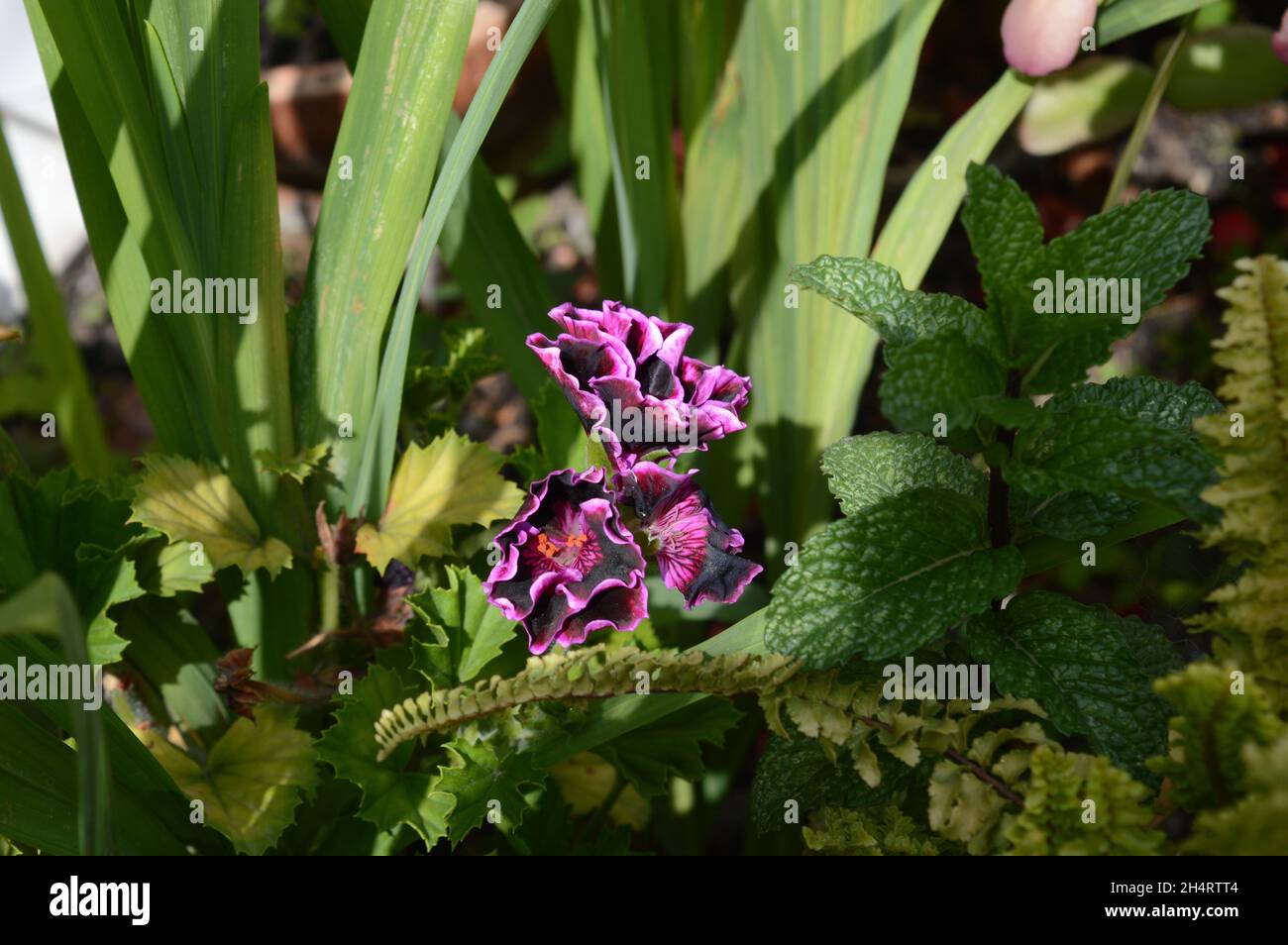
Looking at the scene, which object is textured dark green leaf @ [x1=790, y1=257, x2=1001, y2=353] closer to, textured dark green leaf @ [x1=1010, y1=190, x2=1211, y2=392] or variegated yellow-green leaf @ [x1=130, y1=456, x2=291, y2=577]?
textured dark green leaf @ [x1=1010, y1=190, x2=1211, y2=392]

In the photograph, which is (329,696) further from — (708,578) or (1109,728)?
(1109,728)

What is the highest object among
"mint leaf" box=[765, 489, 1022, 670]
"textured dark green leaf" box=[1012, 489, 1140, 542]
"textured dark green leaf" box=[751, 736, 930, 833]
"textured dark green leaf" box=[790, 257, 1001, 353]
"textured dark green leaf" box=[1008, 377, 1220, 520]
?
"textured dark green leaf" box=[790, 257, 1001, 353]

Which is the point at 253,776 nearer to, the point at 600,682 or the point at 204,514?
the point at 204,514

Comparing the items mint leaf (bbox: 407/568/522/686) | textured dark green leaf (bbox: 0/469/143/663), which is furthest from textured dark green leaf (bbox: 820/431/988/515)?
textured dark green leaf (bbox: 0/469/143/663)

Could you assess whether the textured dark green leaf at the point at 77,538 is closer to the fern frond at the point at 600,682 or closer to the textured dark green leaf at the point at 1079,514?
the fern frond at the point at 600,682

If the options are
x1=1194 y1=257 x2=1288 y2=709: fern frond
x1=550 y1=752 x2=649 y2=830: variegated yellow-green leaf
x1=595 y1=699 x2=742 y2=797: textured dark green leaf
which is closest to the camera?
x1=1194 y1=257 x2=1288 y2=709: fern frond

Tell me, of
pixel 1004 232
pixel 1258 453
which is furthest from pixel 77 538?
pixel 1258 453

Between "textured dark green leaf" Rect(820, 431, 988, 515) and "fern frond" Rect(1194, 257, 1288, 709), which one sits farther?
"textured dark green leaf" Rect(820, 431, 988, 515)
